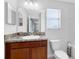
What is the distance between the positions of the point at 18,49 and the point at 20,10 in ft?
4.87

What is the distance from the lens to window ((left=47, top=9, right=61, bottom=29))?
412 cm

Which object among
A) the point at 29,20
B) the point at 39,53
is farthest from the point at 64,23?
the point at 39,53

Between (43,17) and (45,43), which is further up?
(43,17)

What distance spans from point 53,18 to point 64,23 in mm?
435

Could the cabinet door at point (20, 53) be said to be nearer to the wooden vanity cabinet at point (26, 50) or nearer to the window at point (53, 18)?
the wooden vanity cabinet at point (26, 50)

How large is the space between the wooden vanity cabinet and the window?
4.04ft

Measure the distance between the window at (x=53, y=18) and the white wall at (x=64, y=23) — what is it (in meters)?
0.12

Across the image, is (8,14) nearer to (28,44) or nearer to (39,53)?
(28,44)

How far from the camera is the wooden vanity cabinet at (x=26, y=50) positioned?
2561 millimetres

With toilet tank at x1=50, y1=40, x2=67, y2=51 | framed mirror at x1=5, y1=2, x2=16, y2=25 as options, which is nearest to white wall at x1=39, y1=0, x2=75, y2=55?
toilet tank at x1=50, y1=40, x2=67, y2=51

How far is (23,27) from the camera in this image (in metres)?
3.80
